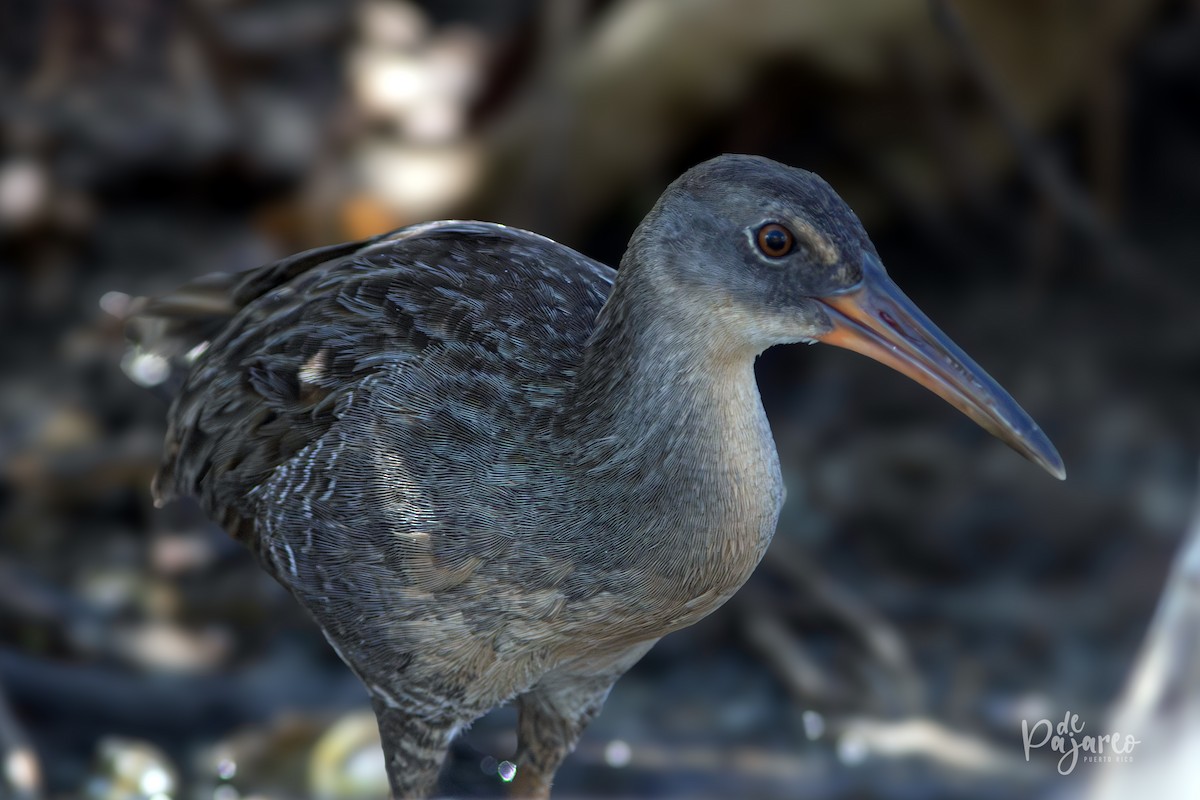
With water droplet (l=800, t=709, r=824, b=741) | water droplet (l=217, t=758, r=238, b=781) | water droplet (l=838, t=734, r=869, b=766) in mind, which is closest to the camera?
water droplet (l=217, t=758, r=238, b=781)

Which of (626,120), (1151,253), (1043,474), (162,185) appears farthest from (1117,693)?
(162,185)

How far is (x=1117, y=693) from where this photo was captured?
5.47 meters

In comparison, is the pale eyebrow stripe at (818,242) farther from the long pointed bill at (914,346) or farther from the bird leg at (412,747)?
the bird leg at (412,747)

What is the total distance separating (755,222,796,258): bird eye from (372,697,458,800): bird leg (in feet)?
3.93

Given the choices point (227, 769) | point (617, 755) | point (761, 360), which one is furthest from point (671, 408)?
point (761, 360)

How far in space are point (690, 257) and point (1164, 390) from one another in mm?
4425

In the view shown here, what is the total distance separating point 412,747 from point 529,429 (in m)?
0.77

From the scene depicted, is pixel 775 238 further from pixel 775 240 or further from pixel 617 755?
pixel 617 755

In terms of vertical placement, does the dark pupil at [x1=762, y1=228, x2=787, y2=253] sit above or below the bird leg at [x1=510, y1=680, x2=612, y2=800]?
above

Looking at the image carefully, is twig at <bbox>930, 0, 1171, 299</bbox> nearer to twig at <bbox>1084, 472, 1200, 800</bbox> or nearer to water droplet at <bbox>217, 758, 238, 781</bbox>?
twig at <bbox>1084, 472, 1200, 800</bbox>

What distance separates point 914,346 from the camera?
108 inches

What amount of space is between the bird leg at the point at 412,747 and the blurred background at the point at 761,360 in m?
1.24

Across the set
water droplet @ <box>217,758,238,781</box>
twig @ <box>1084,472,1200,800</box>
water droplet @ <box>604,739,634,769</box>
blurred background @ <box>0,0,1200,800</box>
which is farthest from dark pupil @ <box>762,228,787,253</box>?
water droplet @ <box>217,758,238,781</box>

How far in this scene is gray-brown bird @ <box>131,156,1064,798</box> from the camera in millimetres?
2732
